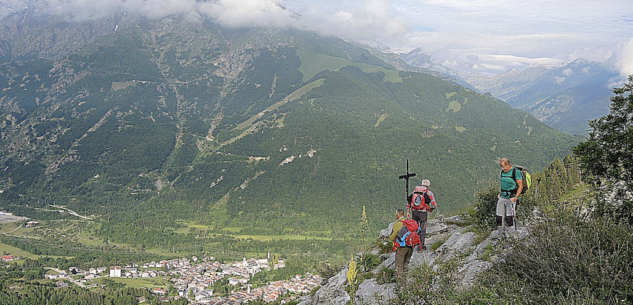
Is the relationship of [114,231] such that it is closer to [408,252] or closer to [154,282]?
[154,282]

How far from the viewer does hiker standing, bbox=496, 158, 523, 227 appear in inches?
429

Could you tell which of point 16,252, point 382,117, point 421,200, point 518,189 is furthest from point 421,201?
point 382,117

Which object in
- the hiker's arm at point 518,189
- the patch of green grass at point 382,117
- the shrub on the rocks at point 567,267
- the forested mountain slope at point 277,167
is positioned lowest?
the forested mountain slope at point 277,167

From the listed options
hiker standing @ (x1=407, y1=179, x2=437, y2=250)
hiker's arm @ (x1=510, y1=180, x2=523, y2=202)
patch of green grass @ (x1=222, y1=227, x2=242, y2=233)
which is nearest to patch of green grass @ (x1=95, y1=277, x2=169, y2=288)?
patch of green grass @ (x1=222, y1=227, x2=242, y2=233)

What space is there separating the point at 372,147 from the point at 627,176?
A: 142003 millimetres

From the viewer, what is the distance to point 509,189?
1113cm

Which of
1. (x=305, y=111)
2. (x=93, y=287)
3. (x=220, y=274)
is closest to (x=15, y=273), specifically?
(x=93, y=287)

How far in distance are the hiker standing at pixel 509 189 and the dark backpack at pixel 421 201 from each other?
2288 mm

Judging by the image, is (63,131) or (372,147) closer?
(372,147)

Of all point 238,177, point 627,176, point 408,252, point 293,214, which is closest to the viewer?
point 408,252

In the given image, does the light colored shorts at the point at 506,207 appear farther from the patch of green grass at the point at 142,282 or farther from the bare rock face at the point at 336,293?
the patch of green grass at the point at 142,282

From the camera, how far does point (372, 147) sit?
153m

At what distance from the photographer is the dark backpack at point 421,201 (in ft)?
40.5

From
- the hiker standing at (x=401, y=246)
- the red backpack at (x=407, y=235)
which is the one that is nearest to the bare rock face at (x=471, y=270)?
the red backpack at (x=407, y=235)
